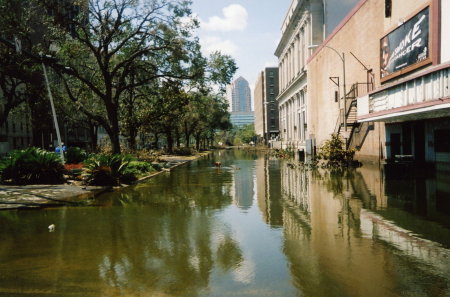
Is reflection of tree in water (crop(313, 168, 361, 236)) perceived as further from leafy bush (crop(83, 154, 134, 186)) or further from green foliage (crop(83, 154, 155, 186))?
leafy bush (crop(83, 154, 134, 186))

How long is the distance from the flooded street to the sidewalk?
3.14 feet

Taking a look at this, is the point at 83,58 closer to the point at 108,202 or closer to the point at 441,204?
the point at 108,202

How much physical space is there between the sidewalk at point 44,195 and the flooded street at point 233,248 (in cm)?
96

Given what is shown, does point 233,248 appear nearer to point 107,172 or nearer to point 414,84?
point 107,172

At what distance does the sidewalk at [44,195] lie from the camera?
12117 millimetres

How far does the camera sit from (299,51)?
65.9 m

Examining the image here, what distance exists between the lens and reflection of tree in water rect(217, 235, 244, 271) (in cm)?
591

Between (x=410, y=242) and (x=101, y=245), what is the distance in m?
5.68

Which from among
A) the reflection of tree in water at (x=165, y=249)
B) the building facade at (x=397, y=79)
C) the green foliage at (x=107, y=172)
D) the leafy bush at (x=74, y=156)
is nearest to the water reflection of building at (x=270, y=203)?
the reflection of tree in water at (x=165, y=249)

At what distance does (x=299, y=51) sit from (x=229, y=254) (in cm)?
6340

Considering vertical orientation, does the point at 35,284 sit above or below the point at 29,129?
below

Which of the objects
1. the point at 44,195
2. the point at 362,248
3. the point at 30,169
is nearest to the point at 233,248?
the point at 362,248

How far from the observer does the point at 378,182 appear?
16.9 metres

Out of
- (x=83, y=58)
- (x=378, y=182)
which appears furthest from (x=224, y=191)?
(x=83, y=58)
